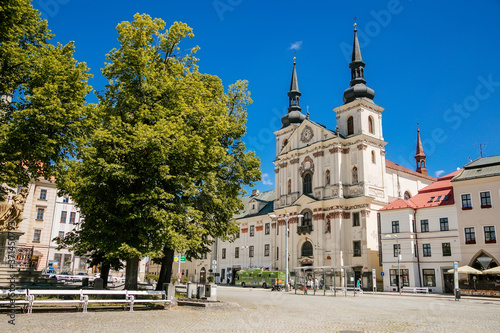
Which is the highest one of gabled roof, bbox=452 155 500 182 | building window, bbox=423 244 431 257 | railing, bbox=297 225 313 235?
gabled roof, bbox=452 155 500 182

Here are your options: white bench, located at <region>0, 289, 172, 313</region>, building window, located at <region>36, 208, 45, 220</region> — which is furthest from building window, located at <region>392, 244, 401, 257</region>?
building window, located at <region>36, 208, 45, 220</region>

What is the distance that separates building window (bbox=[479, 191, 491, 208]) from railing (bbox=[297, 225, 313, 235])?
24.5 meters

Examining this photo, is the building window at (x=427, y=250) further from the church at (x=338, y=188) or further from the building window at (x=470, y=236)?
the church at (x=338, y=188)

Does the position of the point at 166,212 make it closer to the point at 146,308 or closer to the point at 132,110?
the point at 146,308

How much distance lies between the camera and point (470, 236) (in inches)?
1590

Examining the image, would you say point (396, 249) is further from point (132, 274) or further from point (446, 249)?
point (132, 274)

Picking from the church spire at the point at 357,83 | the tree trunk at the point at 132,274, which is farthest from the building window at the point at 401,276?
the tree trunk at the point at 132,274

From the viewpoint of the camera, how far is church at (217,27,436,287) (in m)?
54.9

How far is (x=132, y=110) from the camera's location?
19.8 metres

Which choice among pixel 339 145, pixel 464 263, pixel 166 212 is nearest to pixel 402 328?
pixel 166 212

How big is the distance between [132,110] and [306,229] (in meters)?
44.3

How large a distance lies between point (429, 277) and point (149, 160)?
1493 inches

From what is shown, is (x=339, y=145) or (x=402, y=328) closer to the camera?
(x=402, y=328)

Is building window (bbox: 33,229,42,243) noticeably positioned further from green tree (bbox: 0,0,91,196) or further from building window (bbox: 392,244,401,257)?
building window (bbox: 392,244,401,257)
